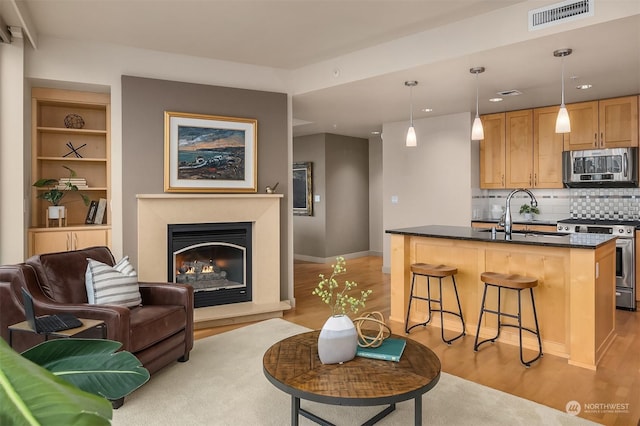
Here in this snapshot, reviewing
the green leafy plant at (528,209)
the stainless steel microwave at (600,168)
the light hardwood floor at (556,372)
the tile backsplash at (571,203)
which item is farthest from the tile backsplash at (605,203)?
the light hardwood floor at (556,372)

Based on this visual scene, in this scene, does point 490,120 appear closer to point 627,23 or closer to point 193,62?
point 627,23

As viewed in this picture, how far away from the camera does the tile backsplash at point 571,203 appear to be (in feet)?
18.0

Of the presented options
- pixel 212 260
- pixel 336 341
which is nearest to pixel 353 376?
pixel 336 341

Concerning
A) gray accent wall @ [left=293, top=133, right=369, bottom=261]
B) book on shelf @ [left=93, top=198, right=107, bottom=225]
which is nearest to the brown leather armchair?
book on shelf @ [left=93, top=198, right=107, bottom=225]

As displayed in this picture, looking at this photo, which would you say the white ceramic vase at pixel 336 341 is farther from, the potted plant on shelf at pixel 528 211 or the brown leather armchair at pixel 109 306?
the potted plant on shelf at pixel 528 211

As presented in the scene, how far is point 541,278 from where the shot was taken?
3670 millimetres

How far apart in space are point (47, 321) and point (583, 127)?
19.3ft

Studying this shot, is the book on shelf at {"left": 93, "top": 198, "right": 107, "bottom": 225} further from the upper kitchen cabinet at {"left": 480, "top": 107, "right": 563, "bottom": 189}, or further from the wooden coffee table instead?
the upper kitchen cabinet at {"left": 480, "top": 107, "right": 563, "bottom": 189}

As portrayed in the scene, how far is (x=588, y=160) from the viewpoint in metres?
5.30

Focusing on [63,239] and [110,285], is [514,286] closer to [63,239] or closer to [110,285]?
[110,285]

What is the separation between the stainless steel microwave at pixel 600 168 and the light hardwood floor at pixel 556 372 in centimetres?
159

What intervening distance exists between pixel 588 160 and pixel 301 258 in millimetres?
5384

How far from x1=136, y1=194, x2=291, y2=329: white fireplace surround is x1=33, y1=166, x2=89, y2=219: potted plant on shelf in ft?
2.44

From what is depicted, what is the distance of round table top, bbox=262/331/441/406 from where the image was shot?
6.43 ft
